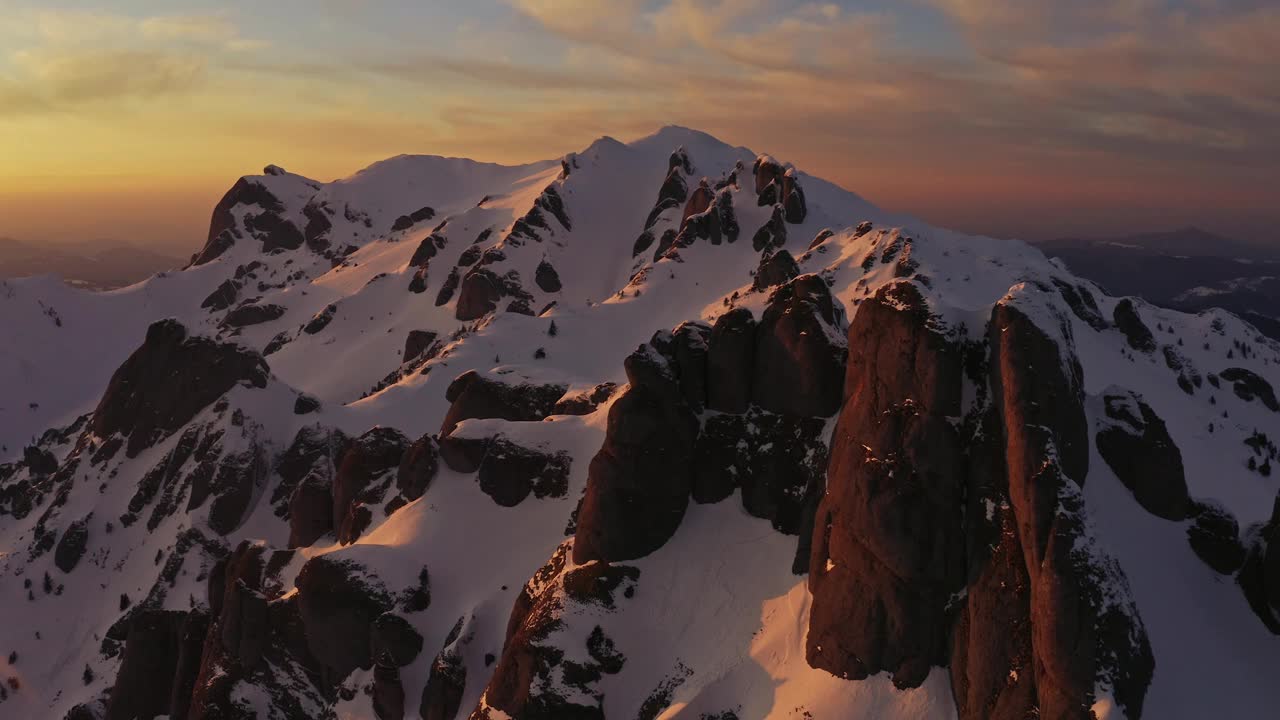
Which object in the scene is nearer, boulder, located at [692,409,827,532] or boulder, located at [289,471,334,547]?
boulder, located at [692,409,827,532]

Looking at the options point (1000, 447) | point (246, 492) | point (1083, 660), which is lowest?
point (246, 492)

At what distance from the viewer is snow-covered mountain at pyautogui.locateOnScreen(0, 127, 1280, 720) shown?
112 feet

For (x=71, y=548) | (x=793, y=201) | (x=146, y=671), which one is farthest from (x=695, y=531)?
(x=793, y=201)

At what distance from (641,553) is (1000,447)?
978 inches

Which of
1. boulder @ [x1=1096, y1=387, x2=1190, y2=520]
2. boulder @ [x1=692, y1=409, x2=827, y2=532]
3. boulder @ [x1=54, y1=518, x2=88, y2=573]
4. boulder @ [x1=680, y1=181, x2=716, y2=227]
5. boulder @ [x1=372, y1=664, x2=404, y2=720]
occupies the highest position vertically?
Answer: boulder @ [x1=680, y1=181, x2=716, y2=227]

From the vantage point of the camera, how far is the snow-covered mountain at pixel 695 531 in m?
34.0

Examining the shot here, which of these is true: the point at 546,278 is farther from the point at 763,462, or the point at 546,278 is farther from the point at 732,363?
the point at 763,462

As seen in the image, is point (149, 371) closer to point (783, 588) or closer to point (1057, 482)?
point (783, 588)

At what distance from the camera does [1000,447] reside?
116ft

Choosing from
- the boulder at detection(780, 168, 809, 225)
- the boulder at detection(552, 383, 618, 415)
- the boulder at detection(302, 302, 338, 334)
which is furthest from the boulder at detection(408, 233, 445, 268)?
the boulder at detection(552, 383, 618, 415)

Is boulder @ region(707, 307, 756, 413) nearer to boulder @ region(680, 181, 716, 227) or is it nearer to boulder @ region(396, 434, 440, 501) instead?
boulder @ region(396, 434, 440, 501)

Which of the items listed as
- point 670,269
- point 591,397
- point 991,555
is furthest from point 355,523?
point 670,269

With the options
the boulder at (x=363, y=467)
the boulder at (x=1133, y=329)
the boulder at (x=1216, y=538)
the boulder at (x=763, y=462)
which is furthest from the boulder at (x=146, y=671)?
the boulder at (x=1133, y=329)

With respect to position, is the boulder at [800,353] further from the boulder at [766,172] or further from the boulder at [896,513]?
the boulder at [766,172]
